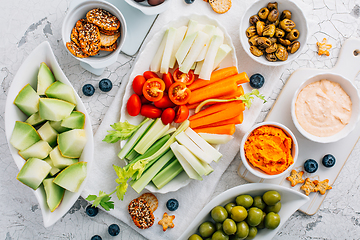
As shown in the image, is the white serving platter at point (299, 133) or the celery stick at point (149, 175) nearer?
the celery stick at point (149, 175)

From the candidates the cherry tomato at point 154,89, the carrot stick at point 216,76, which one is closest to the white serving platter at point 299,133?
the carrot stick at point 216,76

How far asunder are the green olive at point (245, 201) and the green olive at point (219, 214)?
0.11 meters

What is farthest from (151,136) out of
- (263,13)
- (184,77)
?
(263,13)

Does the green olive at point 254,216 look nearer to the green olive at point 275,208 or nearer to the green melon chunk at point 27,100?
the green olive at point 275,208

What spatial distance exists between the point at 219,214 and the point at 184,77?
0.89 m

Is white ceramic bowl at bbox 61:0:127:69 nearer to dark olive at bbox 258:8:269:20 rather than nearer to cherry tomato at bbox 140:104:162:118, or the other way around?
cherry tomato at bbox 140:104:162:118

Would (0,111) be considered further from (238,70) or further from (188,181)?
(238,70)

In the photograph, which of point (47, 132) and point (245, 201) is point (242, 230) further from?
point (47, 132)

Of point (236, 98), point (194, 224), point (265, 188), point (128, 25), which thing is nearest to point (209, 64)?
point (236, 98)

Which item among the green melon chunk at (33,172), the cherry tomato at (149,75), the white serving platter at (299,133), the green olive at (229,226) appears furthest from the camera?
the white serving platter at (299,133)

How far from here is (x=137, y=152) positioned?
1.73m

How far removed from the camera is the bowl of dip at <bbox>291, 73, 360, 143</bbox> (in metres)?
1.65

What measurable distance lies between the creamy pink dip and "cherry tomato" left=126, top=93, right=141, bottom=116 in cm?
101

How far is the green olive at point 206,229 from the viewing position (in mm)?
1654
